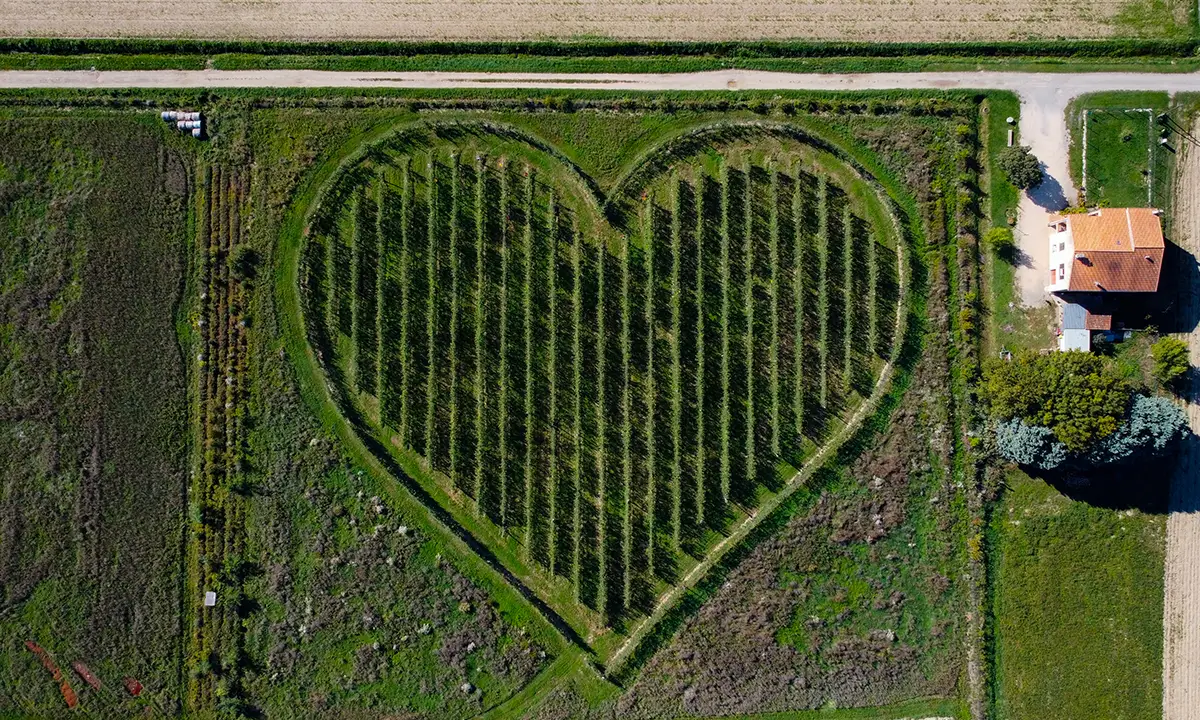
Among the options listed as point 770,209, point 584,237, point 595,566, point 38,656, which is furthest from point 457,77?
point 38,656

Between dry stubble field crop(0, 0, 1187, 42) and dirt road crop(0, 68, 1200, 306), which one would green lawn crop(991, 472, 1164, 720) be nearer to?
dirt road crop(0, 68, 1200, 306)

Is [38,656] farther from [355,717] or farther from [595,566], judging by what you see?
[595,566]

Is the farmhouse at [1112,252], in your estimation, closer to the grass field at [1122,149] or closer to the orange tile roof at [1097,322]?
the orange tile roof at [1097,322]

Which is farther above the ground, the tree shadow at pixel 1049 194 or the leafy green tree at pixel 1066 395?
the tree shadow at pixel 1049 194

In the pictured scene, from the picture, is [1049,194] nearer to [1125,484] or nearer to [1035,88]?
[1035,88]

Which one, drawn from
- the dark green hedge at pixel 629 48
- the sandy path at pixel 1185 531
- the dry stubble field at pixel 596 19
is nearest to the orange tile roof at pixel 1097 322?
the sandy path at pixel 1185 531

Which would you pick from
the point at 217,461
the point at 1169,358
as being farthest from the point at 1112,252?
the point at 217,461

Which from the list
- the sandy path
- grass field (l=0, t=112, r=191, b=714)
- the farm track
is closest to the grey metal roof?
the sandy path
